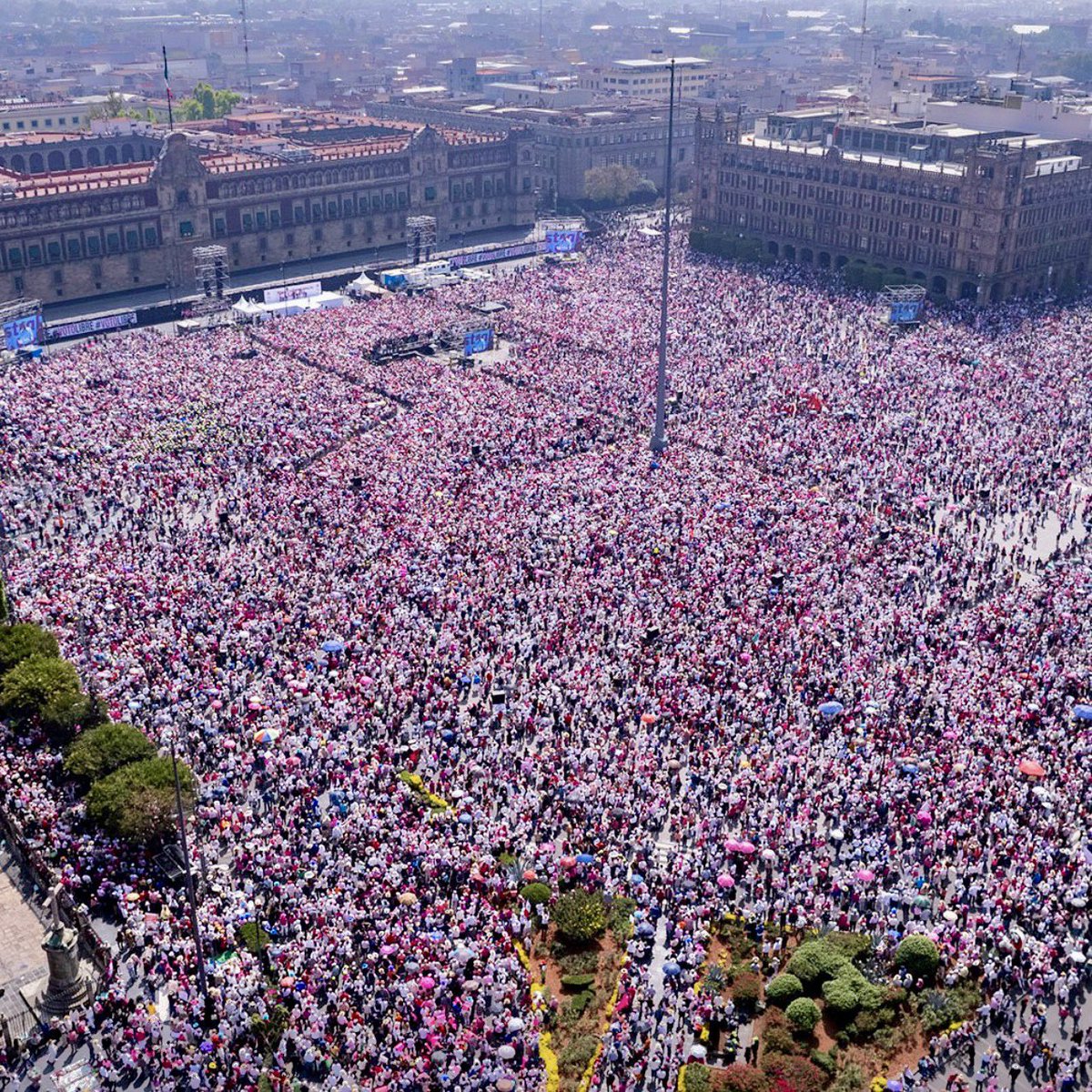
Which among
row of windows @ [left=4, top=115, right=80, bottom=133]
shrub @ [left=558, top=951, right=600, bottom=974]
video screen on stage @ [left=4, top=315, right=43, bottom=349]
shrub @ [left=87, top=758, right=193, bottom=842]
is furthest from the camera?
row of windows @ [left=4, top=115, right=80, bottom=133]

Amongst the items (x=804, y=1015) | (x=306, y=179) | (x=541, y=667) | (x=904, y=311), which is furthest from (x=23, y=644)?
(x=306, y=179)

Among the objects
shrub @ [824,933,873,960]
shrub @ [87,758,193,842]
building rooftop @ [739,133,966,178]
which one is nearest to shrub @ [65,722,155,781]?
shrub @ [87,758,193,842]

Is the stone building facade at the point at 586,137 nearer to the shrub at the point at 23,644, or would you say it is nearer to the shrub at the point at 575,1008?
the shrub at the point at 23,644

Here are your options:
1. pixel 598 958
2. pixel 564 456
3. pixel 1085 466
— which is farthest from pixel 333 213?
pixel 598 958

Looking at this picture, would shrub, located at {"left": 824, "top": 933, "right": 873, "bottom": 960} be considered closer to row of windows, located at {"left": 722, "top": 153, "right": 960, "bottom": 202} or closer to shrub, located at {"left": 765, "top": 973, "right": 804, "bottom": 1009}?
shrub, located at {"left": 765, "top": 973, "right": 804, "bottom": 1009}

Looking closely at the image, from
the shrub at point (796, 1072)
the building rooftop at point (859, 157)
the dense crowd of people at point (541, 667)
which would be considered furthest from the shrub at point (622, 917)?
the building rooftop at point (859, 157)

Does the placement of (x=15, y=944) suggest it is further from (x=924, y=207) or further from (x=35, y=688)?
(x=924, y=207)
